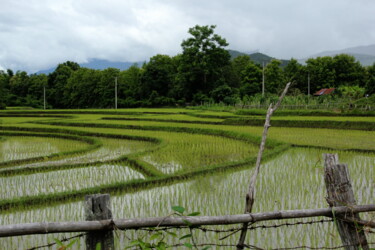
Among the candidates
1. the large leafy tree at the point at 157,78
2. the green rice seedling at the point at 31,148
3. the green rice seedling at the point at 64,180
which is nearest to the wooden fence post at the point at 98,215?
the green rice seedling at the point at 64,180

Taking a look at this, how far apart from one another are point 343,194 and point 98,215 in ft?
4.83

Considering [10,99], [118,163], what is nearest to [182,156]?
[118,163]

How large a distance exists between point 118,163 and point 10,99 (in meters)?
42.3

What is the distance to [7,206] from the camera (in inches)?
185

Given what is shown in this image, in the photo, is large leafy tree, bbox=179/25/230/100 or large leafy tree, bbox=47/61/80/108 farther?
large leafy tree, bbox=47/61/80/108

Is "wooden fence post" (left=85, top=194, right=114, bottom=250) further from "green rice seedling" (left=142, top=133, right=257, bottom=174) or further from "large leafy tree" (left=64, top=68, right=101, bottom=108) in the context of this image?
"large leafy tree" (left=64, top=68, right=101, bottom=108)

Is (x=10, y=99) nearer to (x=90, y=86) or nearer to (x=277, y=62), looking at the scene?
(x=90, y=86)

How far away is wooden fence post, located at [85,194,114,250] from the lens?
1826 millimetres

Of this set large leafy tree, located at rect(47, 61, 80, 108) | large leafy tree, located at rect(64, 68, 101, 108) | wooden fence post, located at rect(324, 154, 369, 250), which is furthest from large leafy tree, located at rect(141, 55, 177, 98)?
wooden fence post, located at rect(324, 154, 369, 250)

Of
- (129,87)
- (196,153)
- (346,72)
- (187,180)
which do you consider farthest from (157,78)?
(187,180)

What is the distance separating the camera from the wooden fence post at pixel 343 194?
2166mm

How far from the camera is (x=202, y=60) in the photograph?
113 feet

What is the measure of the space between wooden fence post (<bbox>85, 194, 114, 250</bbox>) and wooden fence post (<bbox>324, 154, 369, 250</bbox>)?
1.35 meters

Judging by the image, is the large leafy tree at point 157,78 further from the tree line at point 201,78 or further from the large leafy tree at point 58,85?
the large leafy tree at point 58,85
